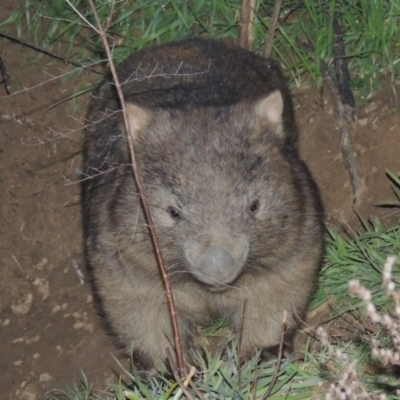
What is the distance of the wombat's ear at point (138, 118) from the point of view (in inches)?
182

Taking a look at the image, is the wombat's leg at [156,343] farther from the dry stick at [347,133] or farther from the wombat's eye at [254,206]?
the dry stick at [347,133]

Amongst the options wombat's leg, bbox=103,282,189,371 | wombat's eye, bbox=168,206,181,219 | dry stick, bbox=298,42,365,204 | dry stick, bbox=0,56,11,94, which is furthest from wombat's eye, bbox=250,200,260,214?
dry stick, bbox=0,56,11,94

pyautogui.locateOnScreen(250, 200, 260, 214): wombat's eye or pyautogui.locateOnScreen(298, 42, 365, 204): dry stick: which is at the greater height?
pyautogui.locateOnScreen(250, 200, 260, 214): wombat's eye

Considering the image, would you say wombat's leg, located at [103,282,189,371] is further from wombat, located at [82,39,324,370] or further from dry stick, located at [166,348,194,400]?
dry stick, located at [166,348,194,400]

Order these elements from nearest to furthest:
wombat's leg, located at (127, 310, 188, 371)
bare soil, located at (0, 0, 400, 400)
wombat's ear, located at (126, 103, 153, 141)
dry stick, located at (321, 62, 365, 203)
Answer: wombat's ear, located at (126, 103, 153, 141)
wombat's leg, located at (127, 310, 188, 371)
bare soil, located at (0, 0, 400, 400)
dry stick, located at (321, 62, 365, 203)

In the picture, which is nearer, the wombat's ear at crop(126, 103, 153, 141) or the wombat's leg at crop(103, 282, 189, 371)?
the wombat's ear at crop(126, 103, 153, 141)

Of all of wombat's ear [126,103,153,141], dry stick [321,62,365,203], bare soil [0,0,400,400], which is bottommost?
bare soil [0,0,400,400]

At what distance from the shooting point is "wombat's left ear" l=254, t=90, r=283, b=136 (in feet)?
15.3

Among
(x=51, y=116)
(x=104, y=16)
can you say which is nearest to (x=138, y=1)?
(x=104, y=16)

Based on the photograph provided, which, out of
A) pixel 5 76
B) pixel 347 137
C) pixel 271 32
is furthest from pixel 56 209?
pixel 347 137

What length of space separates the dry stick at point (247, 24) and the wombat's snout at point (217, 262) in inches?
108

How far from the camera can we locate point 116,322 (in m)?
5.15

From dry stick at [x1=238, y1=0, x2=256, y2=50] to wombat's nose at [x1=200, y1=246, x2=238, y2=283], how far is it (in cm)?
282

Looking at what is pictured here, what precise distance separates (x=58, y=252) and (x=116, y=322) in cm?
132
